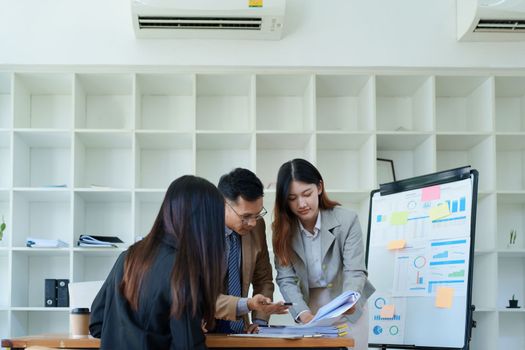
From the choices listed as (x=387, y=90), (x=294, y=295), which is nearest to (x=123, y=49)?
(x=387, y=90)

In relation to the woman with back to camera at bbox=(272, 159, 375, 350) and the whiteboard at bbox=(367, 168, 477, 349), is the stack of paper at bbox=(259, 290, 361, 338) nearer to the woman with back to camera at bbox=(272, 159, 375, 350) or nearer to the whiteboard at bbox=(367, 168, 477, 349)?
the woman with back to camera at bbox=(272, 159, 375, 350)

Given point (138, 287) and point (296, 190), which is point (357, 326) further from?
point (138, 287)

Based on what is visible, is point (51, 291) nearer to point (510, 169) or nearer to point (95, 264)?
point (95, 264)

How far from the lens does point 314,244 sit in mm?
3398

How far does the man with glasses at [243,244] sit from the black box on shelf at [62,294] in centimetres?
201

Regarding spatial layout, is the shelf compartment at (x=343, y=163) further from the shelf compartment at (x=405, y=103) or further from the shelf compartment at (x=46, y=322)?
the shelf compartment at (x=46, y=322)

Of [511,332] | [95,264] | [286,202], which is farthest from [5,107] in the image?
[511,332]

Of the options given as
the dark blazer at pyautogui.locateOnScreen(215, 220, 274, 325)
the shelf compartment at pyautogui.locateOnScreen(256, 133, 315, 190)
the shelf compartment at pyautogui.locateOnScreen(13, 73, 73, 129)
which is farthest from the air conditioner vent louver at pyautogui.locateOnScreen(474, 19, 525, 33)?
the shelf compartment at pyautogui.locateOnScreen(13, 73, 73, 129)

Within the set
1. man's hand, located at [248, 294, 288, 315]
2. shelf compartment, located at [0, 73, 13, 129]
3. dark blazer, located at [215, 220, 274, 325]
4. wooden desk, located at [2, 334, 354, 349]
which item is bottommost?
wooden desk, located at [2, 334, 354, 349]

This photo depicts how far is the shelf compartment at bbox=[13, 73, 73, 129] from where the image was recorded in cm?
498

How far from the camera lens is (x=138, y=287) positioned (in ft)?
7.41

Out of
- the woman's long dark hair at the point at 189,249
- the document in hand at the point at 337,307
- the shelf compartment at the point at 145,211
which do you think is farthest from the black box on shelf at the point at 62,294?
the woman's long dark hair at the point at 189,249

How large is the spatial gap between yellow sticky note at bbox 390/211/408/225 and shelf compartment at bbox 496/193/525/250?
4.73 feet

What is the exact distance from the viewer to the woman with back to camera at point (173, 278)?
88.1 inches
